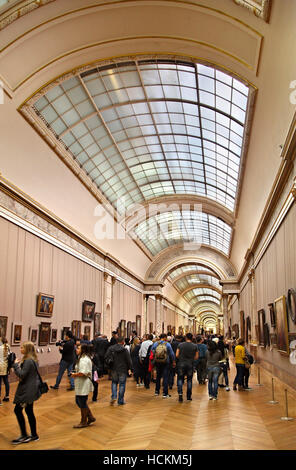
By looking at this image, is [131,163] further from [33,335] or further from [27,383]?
[27,383]

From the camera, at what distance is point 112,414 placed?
9.25m

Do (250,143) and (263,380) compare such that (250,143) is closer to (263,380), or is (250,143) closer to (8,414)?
(263,380)

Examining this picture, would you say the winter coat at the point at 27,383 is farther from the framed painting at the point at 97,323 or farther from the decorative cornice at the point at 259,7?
the framed painting at the point at 97,323

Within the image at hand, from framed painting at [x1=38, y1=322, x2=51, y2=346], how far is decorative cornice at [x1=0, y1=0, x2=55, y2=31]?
33.0ft

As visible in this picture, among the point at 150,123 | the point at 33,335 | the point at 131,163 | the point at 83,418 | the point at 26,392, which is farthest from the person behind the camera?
the point at 131,163

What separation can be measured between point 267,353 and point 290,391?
19.9 ft

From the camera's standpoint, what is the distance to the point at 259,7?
909 cm

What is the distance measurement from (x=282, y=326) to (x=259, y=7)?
7671 mm

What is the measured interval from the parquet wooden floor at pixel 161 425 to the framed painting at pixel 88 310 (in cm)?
882

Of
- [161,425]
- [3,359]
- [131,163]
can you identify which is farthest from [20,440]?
[131,163]

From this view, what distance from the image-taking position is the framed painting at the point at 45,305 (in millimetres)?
15586

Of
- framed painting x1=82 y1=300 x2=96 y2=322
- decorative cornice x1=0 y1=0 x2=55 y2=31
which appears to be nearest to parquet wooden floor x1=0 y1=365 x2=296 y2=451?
framed painting x1=82 y1=300 x2=96 y2=322

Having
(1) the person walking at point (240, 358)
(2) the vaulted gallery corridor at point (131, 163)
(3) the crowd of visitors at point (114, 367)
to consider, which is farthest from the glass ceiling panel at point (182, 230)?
(1) the person walking at point (240, 358)

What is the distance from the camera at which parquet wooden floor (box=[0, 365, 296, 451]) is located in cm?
680
